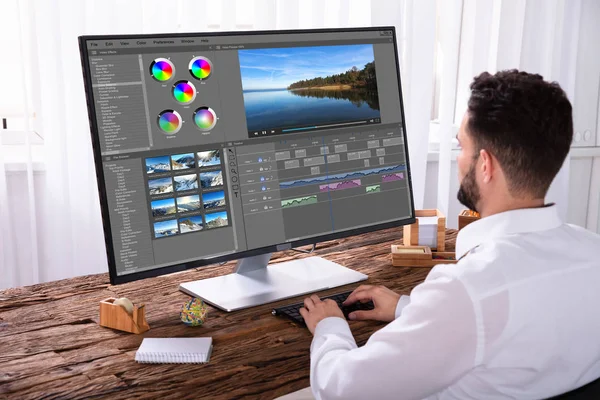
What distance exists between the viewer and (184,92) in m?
1.57

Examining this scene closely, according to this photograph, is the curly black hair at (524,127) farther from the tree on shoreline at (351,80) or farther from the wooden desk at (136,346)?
the tree on shoreline at (351,80)

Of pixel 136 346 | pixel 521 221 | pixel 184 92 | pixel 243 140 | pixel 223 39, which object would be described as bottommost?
pixel 136 346

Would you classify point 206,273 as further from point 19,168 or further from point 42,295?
point 19,168

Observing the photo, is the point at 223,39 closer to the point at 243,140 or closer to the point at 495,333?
the point at 243,140

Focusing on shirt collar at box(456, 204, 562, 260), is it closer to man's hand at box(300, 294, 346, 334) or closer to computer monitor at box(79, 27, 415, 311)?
man's hand at box(300, 294, 346, 334)

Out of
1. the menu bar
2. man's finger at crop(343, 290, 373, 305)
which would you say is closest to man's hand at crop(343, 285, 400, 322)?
man's finger at crop(343, 290, 373, 305)

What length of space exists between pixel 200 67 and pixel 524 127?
27.6 inches

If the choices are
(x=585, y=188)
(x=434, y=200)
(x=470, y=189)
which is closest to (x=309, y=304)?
(x=470, y=189)

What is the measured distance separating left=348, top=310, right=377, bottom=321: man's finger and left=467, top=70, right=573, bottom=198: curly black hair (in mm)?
418

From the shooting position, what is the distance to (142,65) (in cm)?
152

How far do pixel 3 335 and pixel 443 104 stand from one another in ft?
8.57

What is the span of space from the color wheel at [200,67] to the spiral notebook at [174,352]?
1.87ft

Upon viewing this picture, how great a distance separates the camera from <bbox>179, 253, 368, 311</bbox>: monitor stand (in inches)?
64.5

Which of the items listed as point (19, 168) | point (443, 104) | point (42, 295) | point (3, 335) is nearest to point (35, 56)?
point (19, 168)
